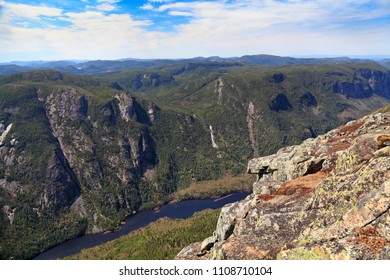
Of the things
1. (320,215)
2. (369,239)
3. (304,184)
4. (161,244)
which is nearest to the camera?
(369,239)

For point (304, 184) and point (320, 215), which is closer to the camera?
point (320, 215)

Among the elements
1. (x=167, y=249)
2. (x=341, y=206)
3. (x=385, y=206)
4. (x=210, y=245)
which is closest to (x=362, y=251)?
(x=385, y=206)

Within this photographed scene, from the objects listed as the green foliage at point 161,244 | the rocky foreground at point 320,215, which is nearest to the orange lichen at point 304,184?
the rocky foreground at point 320,215

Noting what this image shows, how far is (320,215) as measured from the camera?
93.9 feet

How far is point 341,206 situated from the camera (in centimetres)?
2752

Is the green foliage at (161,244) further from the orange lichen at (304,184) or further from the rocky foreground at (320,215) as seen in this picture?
the orange lichen at (304,184)

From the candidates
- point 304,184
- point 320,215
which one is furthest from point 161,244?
point 320,215

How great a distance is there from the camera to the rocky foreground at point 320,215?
70.2ft

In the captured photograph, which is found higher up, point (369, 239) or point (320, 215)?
point (369, 239)

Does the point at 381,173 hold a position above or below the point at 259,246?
above

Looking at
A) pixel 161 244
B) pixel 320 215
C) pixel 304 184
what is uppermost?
pixel 320 215

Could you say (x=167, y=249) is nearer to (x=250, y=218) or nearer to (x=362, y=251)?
(x=250, y=218)

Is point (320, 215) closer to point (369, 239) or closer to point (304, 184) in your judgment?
point (369, 239)
